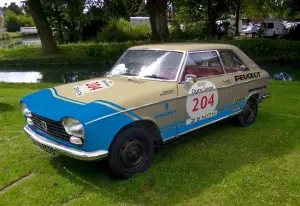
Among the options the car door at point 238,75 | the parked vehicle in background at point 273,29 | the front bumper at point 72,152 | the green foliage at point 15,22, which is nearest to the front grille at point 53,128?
the front bumper at point 72,152

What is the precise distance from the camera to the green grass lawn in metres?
3.74

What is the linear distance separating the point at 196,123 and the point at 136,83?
1.19 m

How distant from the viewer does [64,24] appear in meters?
35.8

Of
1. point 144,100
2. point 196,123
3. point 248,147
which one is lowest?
point 248,147

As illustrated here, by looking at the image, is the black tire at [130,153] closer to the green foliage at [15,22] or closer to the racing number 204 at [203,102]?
the racing number 204 at [203,102]

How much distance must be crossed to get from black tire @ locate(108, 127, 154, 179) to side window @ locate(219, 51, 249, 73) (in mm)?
2233

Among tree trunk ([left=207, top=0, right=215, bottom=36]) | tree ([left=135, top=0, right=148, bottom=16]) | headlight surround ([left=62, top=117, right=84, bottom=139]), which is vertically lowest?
headlight surround ([left=62, top=117, right=84, bottom=139])

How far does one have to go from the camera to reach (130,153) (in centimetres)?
409

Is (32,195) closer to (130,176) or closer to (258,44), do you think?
(130,176)

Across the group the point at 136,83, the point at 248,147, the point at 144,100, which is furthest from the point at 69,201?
the point at 248,147

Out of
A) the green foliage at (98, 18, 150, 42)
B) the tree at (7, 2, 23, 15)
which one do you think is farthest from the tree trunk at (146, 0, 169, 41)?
the tree at (7, 2, 23, 15)

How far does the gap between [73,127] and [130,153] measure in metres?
0.86

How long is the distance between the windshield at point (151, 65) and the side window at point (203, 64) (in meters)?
0.21

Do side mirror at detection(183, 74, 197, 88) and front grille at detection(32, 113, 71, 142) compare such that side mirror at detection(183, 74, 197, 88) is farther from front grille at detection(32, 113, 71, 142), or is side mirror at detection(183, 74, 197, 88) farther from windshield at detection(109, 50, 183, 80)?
front grille at detection(32, 113, 71, 142)
